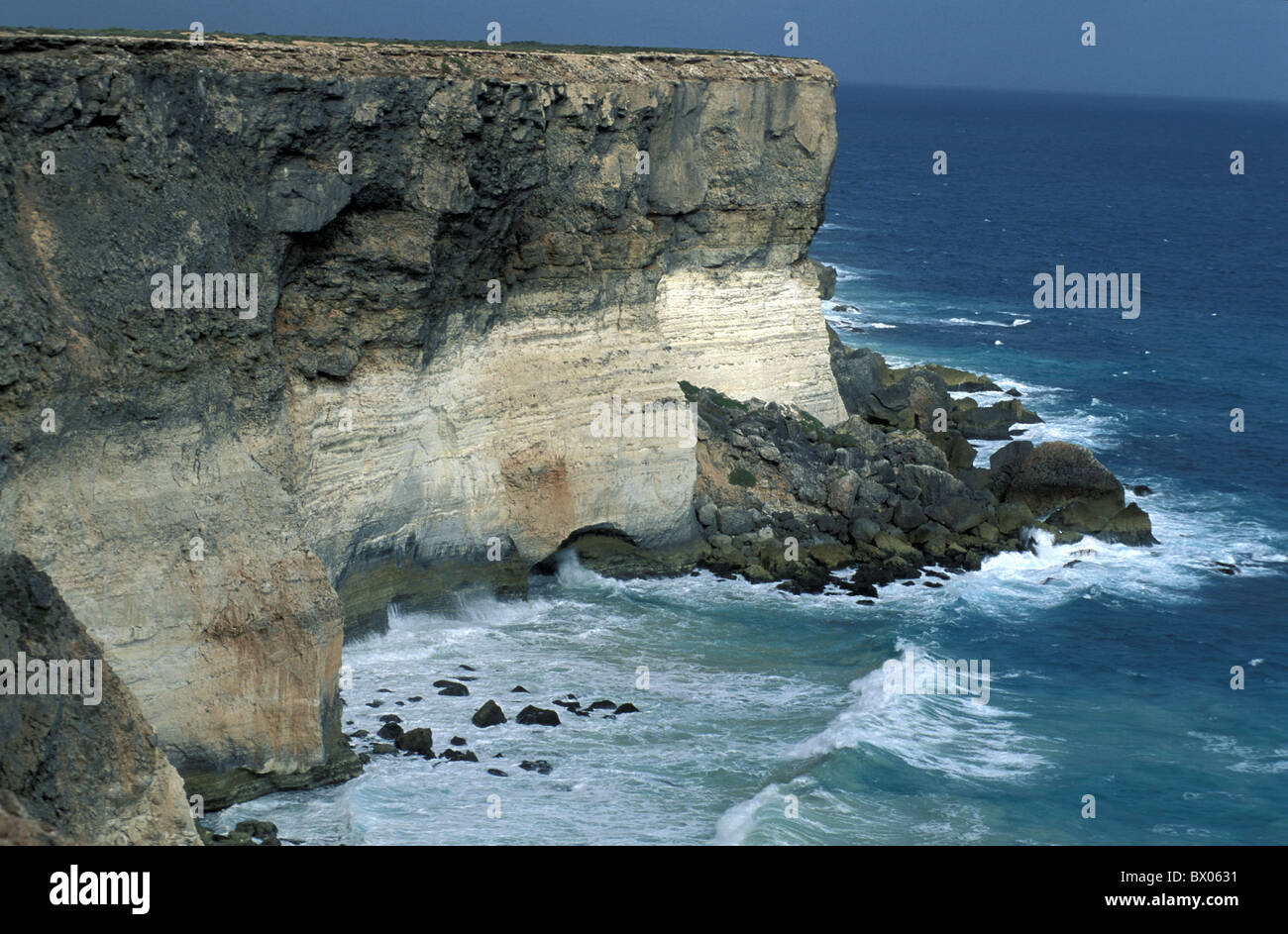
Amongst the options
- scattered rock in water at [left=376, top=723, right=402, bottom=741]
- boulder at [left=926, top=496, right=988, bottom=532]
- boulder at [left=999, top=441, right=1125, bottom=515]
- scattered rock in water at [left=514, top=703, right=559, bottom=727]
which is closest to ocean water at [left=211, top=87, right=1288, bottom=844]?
scattered rock in water at [left=514, top=703, right=559, bottom=727]

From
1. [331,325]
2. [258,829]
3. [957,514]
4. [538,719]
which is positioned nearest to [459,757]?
[538,719]

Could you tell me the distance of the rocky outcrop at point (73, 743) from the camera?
63.1 feet

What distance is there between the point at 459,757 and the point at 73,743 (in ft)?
27.8

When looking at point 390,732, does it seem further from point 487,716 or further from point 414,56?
point 414,56

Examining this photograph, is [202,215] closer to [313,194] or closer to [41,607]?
[313,194]

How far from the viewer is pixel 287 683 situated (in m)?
24.9

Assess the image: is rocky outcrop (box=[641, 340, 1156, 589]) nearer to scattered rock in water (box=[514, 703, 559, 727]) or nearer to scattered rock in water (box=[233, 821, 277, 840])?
scattered rock in water (box=[514, 703, 559, 727])

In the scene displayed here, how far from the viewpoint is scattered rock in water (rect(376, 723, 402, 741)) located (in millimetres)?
27484

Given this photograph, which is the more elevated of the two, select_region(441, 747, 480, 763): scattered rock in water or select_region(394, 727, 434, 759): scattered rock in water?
select_region(394, 727, 434, 759): scattered rock in water

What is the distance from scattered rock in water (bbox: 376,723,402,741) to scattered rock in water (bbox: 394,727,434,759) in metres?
0.28

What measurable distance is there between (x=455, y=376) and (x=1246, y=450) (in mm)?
32103

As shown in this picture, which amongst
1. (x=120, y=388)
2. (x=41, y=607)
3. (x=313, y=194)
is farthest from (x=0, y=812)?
(x=313, y=194)

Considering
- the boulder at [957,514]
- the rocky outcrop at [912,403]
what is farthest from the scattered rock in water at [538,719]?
the rocky outcrop at [912,403]

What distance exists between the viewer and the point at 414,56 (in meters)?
29.2
